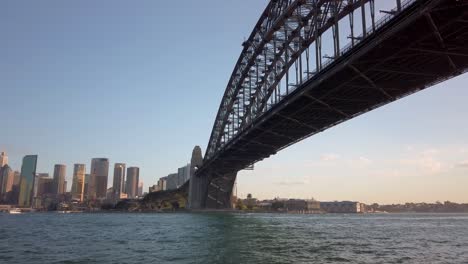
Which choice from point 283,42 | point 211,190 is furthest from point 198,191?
point 283,42

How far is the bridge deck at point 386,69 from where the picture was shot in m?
26.1

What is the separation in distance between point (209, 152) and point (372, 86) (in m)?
81.5

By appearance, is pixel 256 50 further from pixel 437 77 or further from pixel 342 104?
pixel 437 77

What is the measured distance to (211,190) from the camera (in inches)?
5285

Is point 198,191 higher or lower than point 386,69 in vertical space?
lower

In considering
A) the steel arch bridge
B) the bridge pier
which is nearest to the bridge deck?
the steel arch bridge

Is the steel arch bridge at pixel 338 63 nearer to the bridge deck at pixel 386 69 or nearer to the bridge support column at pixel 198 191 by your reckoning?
the bridge deck at pixel 386 69

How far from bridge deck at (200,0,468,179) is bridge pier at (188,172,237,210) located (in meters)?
70.6

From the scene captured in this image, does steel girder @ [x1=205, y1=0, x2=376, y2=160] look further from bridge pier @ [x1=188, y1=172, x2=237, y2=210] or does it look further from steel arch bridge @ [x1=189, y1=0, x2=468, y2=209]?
bridge pier @ [x1=188, y1=172, x2=237, y2=210]

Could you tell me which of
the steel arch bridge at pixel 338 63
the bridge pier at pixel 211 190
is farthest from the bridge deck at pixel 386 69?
the bridge pier at pixel 211 190

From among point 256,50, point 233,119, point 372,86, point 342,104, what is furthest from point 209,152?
point 372,86

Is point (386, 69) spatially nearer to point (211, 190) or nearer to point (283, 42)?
point (283, 42)

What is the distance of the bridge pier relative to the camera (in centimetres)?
12544

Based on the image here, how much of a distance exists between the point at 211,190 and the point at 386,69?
105m
